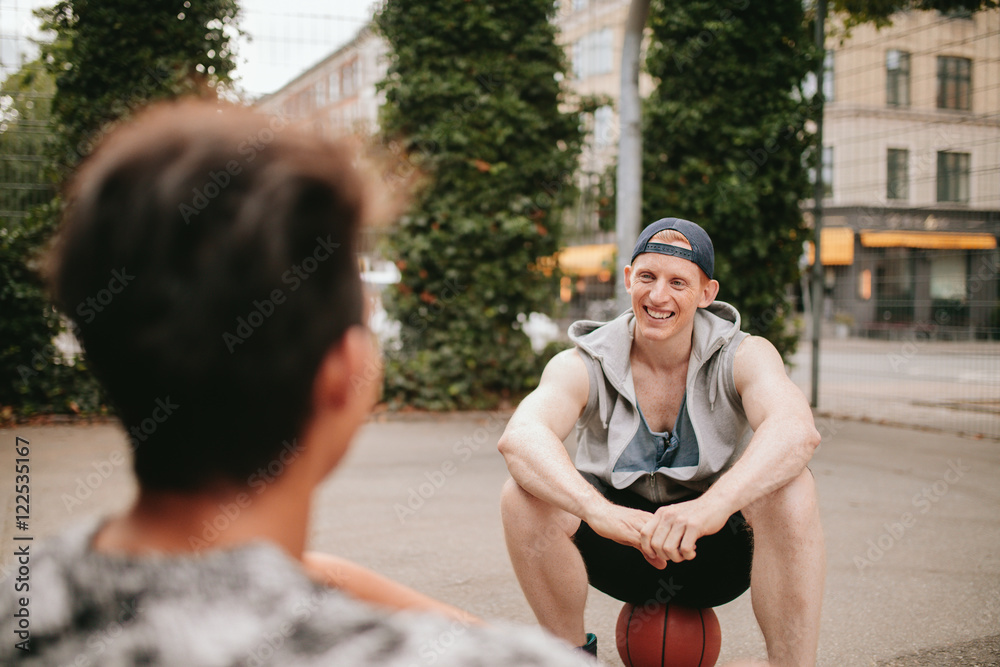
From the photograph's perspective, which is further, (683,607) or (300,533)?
(683,607)

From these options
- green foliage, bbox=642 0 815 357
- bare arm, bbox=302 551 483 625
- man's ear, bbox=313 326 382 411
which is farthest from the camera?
green foliage, bbox=642 0 815 357

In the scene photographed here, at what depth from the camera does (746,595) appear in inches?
144

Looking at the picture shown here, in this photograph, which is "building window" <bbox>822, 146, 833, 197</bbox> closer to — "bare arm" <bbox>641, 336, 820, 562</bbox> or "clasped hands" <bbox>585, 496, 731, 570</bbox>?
"bare arm" <bbox>641, 336, 820, 562</bbox>

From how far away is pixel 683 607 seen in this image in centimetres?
250

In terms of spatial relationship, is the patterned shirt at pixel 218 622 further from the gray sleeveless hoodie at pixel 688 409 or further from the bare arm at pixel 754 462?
the gray sleeveless hoodie at pixel 688 409

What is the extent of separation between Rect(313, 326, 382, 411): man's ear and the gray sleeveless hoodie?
1.76 metres

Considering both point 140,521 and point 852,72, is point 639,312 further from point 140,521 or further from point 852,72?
point 852,72

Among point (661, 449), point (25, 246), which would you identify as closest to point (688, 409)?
point (661, 449)

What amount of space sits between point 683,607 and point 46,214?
23.8ft

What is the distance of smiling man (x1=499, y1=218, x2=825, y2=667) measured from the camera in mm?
2164

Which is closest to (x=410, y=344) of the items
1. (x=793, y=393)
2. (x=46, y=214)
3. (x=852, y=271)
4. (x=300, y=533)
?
(x=46, y=214)

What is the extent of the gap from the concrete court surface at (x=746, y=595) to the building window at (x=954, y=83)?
3.73 meters

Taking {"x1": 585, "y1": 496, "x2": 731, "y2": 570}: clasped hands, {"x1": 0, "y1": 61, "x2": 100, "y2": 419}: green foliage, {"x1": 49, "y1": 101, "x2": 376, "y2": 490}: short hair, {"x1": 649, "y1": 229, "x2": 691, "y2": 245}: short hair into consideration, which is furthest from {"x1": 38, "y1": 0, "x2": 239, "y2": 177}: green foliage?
{"x1": 49, "y1": 101, "x2": 376, "y2": 490}: short hair

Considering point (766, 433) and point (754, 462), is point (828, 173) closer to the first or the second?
point (766, 433)
